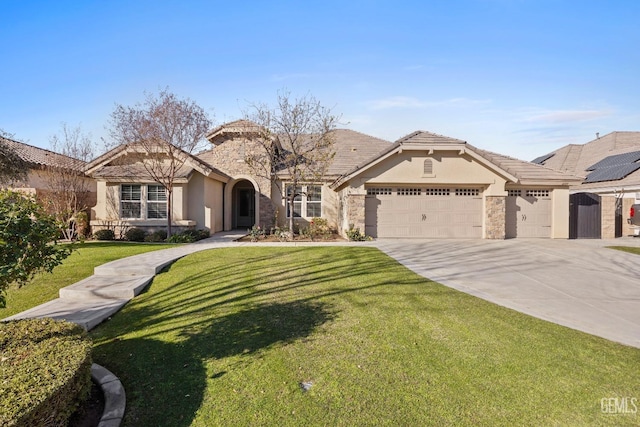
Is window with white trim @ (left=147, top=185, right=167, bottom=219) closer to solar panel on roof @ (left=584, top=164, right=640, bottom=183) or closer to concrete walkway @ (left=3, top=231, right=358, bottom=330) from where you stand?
concrete walkway @ (left=3, top=231, right=358, bottom=330)

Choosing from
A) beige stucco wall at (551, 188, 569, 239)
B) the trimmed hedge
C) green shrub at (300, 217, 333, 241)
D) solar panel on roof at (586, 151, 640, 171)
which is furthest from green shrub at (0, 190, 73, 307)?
solar panel on roof at (586, 151, 640, 171)

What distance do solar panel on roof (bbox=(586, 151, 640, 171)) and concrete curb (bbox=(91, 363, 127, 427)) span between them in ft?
93.6

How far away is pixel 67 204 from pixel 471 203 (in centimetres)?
2010

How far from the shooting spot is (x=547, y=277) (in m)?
8.48

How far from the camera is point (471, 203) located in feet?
53.5

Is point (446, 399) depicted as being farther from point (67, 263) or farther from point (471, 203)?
point (471, 203)

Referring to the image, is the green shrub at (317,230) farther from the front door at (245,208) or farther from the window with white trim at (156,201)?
the window with white trim at (156,201)

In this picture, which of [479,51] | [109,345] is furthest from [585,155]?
[109,345]

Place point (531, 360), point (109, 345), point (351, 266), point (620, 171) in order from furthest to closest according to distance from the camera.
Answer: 1. point (620, 171)
2. point (351, 266)
3. point (109, 345)
4. point (531, 360)

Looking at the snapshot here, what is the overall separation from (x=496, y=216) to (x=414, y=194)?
4067 millimetres

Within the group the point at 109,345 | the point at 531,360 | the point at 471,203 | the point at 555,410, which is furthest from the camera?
the point at 471,203

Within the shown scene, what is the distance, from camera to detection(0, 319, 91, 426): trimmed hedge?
262cm

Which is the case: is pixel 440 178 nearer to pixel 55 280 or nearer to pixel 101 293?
pixel 101 293
